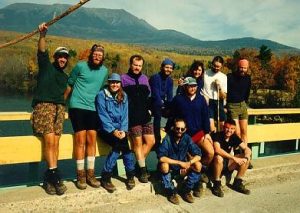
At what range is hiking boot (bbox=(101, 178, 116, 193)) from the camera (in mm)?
4668

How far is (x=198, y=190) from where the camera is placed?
5.11 meters

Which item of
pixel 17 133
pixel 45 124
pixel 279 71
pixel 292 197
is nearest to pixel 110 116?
pixel 45 124

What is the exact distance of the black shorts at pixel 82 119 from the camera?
4.63m

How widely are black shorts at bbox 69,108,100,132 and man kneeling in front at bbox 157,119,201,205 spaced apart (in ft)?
3.08

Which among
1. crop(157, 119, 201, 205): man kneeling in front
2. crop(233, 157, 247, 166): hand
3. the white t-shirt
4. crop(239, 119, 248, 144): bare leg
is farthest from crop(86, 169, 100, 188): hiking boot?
crop(239, 119, 248, 144): bare leg

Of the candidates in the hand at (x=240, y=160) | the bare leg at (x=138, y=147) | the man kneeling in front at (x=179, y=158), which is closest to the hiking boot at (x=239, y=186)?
the hand at (x=240, y=160)

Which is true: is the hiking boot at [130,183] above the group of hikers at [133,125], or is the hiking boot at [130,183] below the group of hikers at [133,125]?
below

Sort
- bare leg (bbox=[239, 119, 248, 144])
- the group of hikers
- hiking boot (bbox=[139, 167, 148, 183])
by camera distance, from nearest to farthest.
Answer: the group of hikers
hiking boot (bbox=[139, 167, 148, 183])
bare leg (bbox=[239, 119, 248, 144])

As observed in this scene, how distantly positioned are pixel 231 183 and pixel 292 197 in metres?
0.87

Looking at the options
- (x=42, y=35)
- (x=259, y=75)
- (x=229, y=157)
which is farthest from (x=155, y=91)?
(x=259, y=75)

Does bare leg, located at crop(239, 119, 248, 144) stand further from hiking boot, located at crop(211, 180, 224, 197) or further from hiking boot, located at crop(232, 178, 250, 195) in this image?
hiking boot, located at crop(211, 180, 224, 197)

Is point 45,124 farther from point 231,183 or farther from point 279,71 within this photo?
point 279,71

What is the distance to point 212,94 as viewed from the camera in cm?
587

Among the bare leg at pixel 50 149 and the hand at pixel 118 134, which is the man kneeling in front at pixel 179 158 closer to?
the hand at pixel 118 134
